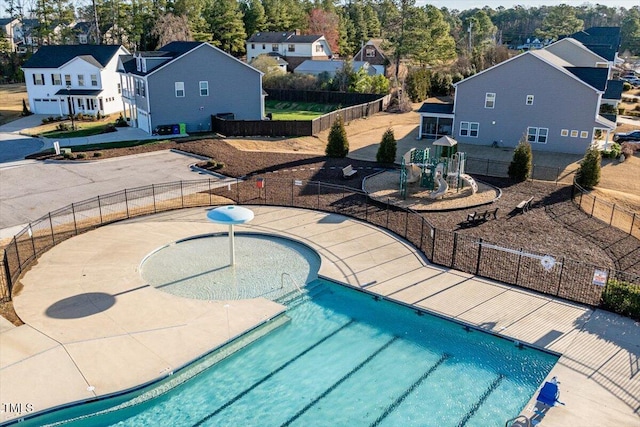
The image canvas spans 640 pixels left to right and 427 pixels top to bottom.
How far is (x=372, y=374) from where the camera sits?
48.0ft

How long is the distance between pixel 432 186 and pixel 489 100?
17957mm

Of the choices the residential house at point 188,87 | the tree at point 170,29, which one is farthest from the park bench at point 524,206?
the tree at point 170,29

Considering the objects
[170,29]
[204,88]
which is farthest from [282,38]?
[204,88]

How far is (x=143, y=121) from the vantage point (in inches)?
1930

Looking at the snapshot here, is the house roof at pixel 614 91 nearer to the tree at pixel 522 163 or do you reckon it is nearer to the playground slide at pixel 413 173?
the tree at pixel 522 163

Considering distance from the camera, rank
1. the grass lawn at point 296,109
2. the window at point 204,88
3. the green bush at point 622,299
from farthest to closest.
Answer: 1. the grass lawn at point 296,109
2. the window at point 204,88
3. the green bush at point 622,299

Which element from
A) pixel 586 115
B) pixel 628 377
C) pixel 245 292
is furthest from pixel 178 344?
pixel 586 115

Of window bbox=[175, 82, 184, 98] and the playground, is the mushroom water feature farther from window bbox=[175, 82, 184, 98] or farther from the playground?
window bbox=[175, 82, 184, 98]

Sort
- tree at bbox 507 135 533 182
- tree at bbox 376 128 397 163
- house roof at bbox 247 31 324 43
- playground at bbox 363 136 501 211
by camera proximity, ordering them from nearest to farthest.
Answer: playground at bbox 363 136 501 211, tree at bbox 507 135 533 182, tree at bbox 376 128 397 163, house roof at bbox 247 31 324 43

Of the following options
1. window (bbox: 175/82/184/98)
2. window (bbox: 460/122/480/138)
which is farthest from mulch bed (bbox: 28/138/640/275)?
window (bbox: 460/122/480/138)

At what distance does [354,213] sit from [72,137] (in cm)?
3206

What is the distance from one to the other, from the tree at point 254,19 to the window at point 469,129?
70337 millimetres

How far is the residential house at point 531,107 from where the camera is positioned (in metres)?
41.3

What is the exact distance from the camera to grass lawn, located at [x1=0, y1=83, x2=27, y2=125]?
189ft
